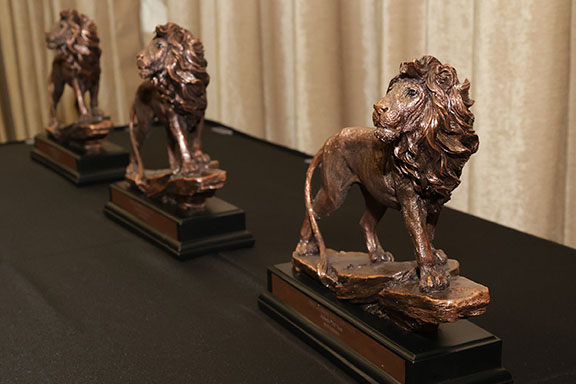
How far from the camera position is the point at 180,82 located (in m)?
1.81

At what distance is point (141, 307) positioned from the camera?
5.13 feet

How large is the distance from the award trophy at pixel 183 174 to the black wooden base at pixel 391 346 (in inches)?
20.7

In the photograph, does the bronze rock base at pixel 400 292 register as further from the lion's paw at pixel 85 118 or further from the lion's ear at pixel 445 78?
the lion's paw at pixel 85 118

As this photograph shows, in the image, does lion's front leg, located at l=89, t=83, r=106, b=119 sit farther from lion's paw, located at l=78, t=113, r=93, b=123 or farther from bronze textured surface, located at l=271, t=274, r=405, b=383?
bronze textured surface, located at l=271, t=274, r=405, b=383

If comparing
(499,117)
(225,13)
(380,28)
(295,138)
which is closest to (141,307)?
(499,117)

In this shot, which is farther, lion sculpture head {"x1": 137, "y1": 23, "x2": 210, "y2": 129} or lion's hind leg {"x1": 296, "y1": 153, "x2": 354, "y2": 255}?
lion sculpture head {"x1": 137, "y1": 23, "x2": 210, "y2": 129}

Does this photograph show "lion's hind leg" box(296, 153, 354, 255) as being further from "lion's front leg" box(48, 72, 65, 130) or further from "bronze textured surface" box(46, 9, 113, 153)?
"lion's front leg" box(48, 72, 65, 130)

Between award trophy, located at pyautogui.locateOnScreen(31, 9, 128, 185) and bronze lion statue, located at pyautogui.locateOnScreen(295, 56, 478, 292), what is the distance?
1.47 m

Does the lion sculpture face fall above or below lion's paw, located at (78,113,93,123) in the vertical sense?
above

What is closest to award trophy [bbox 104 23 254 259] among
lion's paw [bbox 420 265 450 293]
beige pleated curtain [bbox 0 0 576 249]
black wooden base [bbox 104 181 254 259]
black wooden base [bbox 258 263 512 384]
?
black wooden base [bbox 104 181 254 259]

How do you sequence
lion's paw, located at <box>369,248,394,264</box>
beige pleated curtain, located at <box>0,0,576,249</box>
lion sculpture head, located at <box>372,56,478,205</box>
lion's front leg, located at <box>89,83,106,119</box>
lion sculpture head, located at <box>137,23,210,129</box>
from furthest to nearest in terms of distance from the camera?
lion's front leg, located at <box>89,83,106,119</box> → beige pleated curtain, located at <box>0,0,576,249</box> → lion sculpture head, located at <box>137,23,210,129</box> → lion's paw, located at <box>369,248,394,264</box> → lion sculpture head, located at <box>372,56,478,205</box>

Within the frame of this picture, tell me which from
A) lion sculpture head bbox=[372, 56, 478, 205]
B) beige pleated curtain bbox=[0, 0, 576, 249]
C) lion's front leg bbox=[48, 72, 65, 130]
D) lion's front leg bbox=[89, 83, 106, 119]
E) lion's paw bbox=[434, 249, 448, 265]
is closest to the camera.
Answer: lion sculpture head bbox=[372, 56, 478, 205]

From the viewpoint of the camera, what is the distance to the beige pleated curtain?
2.29 m

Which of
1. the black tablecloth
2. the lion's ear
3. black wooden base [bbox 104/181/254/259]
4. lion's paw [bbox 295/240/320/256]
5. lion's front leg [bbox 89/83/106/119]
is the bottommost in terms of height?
the black tablecloth
